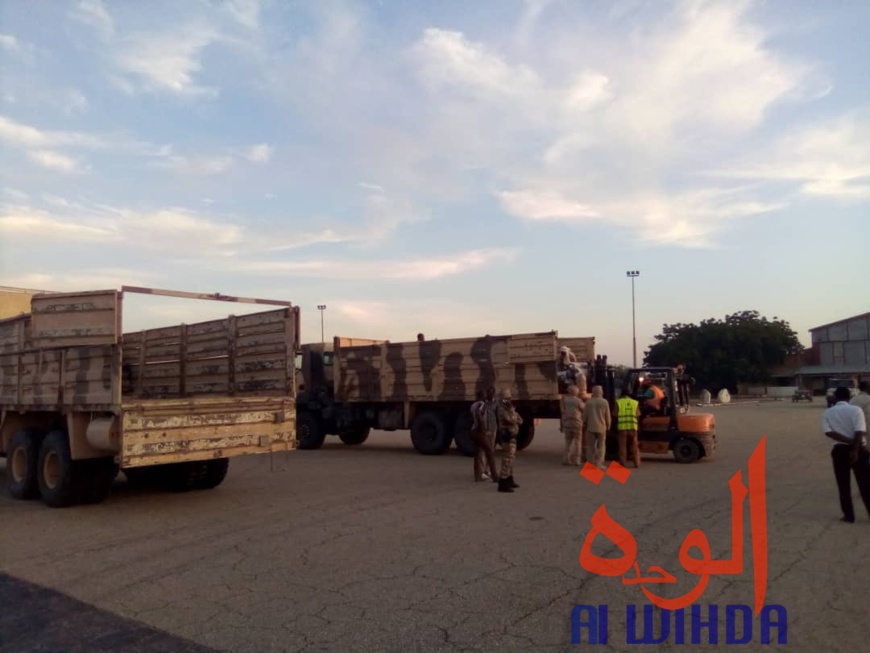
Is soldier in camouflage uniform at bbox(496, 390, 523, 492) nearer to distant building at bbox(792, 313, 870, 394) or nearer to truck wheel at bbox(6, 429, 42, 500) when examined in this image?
truck wheel at bbox(6, 429, 42, 500)

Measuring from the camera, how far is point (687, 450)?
14.5 m

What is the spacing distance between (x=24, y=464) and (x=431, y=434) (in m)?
8.68

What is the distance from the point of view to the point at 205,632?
4980mm

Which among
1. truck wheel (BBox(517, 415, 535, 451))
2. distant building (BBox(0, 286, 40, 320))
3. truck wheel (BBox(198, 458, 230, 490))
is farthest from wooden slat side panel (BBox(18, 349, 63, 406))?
truck wheel (BBox(517, 415, 535, 451))

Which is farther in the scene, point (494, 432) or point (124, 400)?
point (494, 432)

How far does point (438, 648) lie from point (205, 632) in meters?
1.62

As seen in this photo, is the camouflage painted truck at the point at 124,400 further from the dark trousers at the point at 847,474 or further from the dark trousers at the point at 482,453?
the dark trousers at the point at 847,474

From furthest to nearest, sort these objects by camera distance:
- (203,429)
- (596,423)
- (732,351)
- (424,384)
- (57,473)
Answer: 1. (732,351)
2. (424,384)
3. (596,423)
4. (57,473)
5. (203,429)

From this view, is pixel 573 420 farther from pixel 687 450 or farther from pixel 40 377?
pixel 40 377

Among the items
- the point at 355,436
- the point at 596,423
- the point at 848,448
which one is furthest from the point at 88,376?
the point at 355,436

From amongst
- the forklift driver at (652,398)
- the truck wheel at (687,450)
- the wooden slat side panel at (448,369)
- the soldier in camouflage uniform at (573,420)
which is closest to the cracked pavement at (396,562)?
the soldier in camouflage uniform at (573,420)

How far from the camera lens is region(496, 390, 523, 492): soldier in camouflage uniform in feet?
35.5

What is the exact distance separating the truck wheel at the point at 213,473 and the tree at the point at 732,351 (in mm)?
57278

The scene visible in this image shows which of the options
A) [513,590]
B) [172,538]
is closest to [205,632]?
[513,590]
